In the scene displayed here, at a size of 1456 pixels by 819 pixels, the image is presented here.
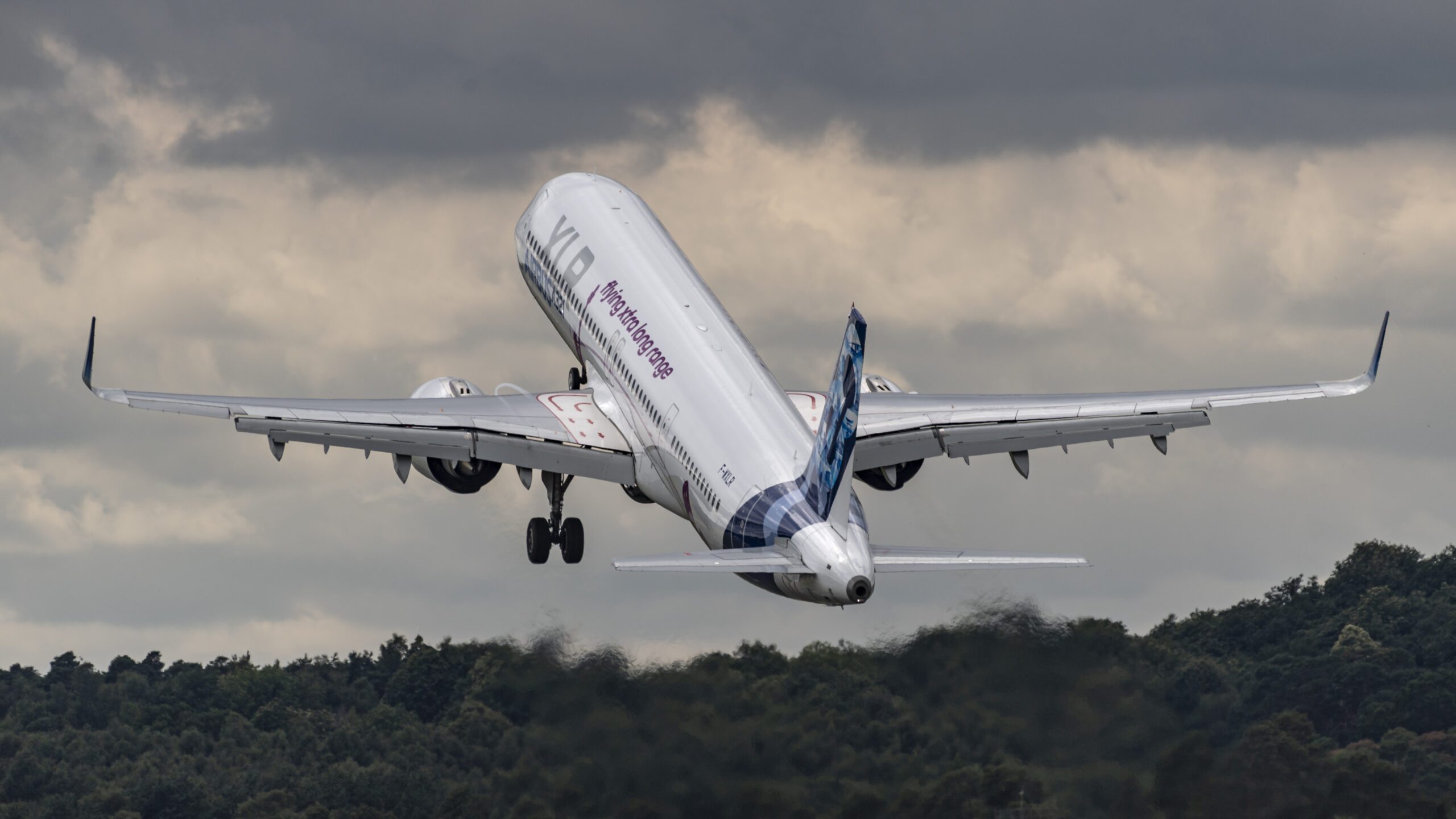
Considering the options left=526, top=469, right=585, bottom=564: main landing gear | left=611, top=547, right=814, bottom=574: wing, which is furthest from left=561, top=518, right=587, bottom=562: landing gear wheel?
left=611, top=547, right=814, bottom=574: wing

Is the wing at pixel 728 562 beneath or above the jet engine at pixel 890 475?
beneath

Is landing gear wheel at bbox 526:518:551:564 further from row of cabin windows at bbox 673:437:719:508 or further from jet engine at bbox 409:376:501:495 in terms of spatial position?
row of cabin windows at bbox 673:437:719:508

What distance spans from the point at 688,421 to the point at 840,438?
7791 mm

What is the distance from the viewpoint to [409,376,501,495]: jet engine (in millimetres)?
71062

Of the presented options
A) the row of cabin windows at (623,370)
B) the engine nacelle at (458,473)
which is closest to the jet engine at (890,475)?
the row of cabin windows at (623,370)

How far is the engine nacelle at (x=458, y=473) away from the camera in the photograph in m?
71.0

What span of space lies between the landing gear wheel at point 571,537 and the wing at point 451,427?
3.28 m

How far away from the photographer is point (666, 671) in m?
65.1

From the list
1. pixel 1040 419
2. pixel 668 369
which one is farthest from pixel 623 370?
pixel 1040 419

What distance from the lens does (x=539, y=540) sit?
72812 mm

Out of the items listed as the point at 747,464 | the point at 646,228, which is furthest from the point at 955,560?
the point at 646,228

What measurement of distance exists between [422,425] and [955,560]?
17696mm

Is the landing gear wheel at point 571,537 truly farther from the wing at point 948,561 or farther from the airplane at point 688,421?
the wing at point 948,561

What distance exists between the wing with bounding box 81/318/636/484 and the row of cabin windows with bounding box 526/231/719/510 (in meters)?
1.54
